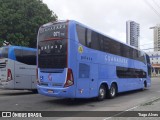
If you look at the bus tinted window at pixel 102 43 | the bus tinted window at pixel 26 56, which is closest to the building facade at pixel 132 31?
the bus tinted window at pixel 102 43

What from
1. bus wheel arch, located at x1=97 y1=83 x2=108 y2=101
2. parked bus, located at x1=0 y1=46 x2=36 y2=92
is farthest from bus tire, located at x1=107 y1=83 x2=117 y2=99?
parked bus, located at x1=0 y1=46 x2=36 y2=92

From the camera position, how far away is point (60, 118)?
10.6 meters

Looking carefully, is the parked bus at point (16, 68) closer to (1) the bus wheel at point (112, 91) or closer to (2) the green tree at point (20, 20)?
(1) the bus wheel at point (112, 91)

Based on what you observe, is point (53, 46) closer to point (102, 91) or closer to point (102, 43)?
point (102, 43)

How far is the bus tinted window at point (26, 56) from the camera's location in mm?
19711

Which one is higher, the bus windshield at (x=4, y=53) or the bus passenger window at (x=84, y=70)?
the bus windshield at (x=4, y=53)

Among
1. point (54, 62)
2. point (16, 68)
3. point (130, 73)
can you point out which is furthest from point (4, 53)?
point (130, 73)

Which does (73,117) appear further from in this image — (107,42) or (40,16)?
(40,16)

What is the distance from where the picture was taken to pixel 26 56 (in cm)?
2027

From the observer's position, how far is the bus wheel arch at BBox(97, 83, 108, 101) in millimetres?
16206

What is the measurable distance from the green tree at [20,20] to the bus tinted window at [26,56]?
8.66 m

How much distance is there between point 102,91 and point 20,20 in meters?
16.1

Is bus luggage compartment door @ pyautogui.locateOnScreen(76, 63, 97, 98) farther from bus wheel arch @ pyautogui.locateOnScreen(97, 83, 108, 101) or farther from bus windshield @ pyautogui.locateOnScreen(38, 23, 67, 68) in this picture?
bus windshield @ pyautogui.locateOnScreen(38, 23, 67, 68)

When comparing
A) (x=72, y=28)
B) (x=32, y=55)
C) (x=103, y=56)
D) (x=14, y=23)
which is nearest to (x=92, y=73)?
(x=103, y=56)
